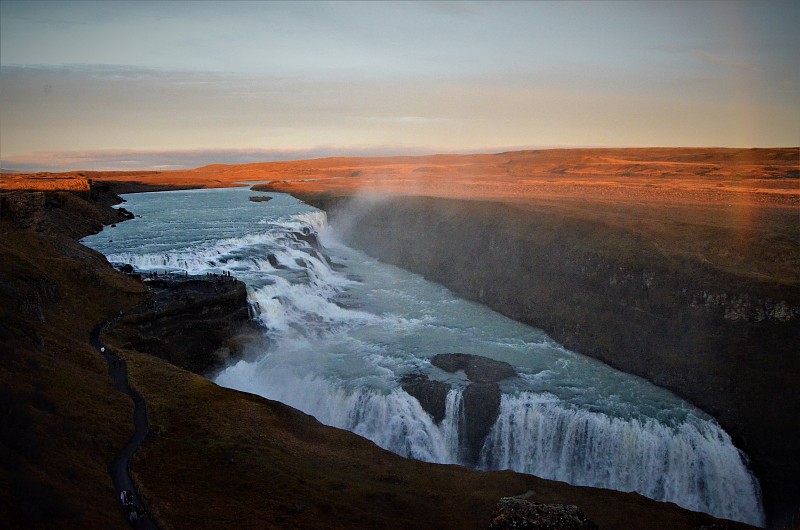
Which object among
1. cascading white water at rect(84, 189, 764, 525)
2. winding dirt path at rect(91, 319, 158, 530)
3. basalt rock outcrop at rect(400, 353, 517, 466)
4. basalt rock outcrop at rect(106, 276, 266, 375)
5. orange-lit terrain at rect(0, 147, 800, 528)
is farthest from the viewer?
basalt rock outcrop at rect(106, 276, 266, 375)

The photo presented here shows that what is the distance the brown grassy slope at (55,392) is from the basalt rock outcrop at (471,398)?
53.5 ft

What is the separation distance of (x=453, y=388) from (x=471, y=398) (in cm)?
138

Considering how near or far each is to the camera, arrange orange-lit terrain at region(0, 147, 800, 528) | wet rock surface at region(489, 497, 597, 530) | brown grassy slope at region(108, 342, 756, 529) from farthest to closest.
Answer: orange-lit terrain at region(0, 147, 800, 528) → brown grassy slope at region(108, 342, 756, 529) → wet rock surface at region(489, 497, 597, 530)

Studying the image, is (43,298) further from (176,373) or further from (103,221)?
(103,221)

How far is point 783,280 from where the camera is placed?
123 ft

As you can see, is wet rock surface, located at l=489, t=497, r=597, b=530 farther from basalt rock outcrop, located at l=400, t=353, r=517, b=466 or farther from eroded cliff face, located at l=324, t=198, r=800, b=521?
eroded cliff face, located at l=324, t=198, r=800, b=521

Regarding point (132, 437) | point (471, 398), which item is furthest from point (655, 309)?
point (132, 437)

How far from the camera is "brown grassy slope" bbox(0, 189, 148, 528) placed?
15742 millimetres

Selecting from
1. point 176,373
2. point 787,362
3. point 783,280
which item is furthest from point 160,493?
point 783,280

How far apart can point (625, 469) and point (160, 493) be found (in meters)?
23.1

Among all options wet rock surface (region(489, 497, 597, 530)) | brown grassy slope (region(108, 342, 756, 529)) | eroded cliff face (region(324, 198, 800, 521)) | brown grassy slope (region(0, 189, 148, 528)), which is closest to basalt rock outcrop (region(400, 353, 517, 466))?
brown grassy slope (region(108, 342, 756, 529))

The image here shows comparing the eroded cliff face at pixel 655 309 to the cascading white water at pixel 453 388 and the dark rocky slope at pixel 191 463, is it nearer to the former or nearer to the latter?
the cascading white water at pixel 453 388

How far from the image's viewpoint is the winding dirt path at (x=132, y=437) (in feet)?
59.9

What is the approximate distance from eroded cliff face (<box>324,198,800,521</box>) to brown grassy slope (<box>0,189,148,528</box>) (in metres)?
32.0
